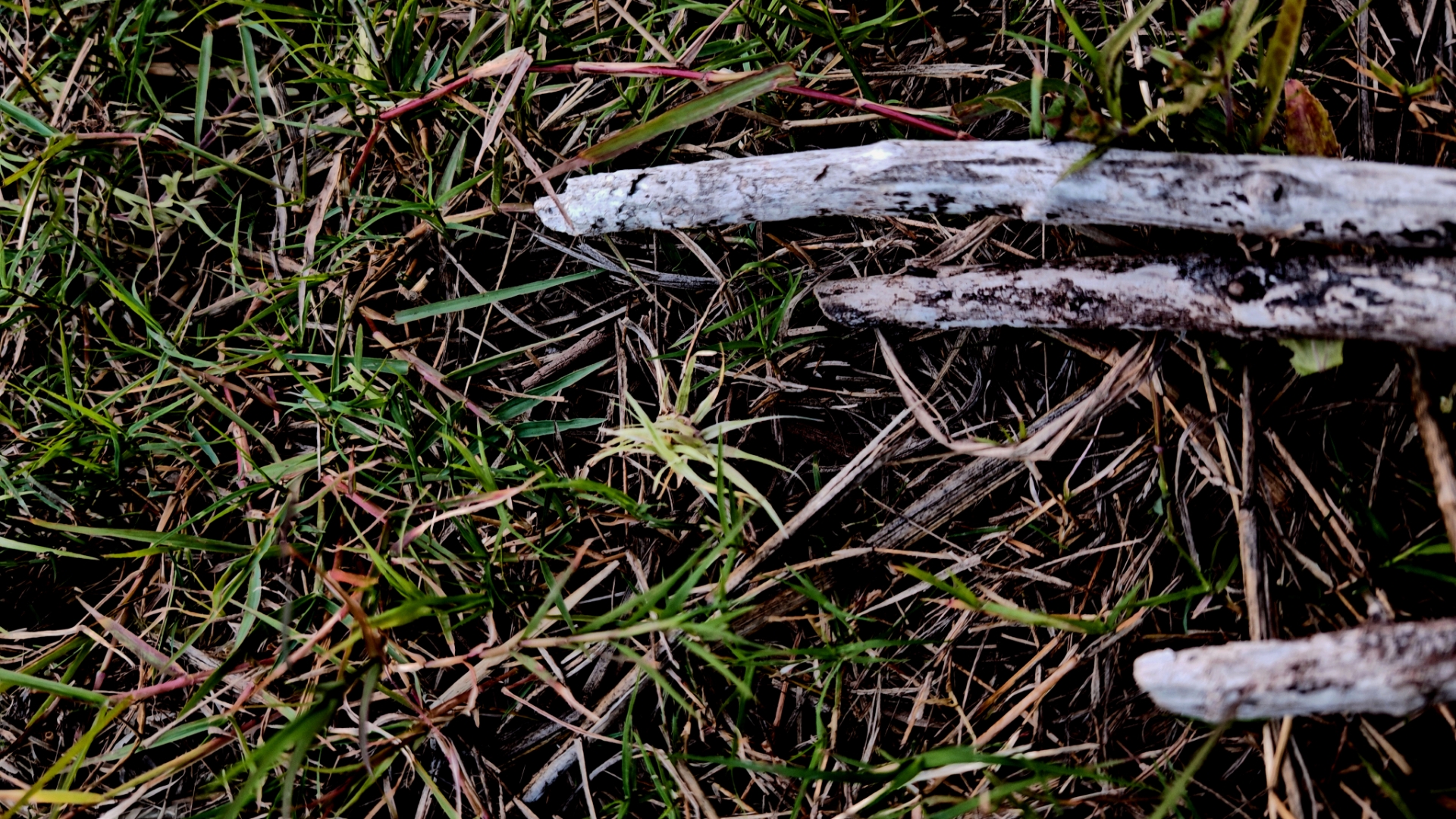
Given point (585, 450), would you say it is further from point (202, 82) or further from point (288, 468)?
point (202, 82)

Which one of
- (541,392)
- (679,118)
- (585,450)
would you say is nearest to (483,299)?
(541,392)

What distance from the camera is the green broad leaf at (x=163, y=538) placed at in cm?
198

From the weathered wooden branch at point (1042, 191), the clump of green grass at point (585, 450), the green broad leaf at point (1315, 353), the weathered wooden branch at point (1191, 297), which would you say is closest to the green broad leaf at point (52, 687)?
the clump of green grass at point (585, 450)

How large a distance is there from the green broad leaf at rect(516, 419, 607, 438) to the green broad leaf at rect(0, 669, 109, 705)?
Answer: 111cm

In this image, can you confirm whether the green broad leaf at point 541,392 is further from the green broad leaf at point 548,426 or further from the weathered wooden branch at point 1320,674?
the weathered wooden branch at point 1320,674

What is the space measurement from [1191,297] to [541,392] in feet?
4.77

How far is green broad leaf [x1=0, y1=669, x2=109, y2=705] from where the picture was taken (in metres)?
1.86

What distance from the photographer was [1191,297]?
5.16 ft

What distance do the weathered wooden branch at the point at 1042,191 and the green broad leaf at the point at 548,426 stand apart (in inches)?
18.4

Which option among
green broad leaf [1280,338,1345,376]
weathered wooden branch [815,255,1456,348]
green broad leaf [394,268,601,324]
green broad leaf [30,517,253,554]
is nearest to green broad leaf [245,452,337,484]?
green broad leaf [30,517,253,554]

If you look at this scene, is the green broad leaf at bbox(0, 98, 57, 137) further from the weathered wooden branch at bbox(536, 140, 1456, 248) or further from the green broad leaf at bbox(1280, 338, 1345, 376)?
the green broad leaf at bbox(1280, 338, 1345, 376)

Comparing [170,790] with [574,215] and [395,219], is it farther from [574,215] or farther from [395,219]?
[574,215]

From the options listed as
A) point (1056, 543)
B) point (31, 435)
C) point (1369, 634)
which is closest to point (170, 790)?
point (31, 435)

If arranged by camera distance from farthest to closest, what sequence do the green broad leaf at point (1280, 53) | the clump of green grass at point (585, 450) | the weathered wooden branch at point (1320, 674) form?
the clump of green grass at point (585, 450)
the green broad leaf at point (1280, 53)
the weathered wooden branch at point (1320, 674)
